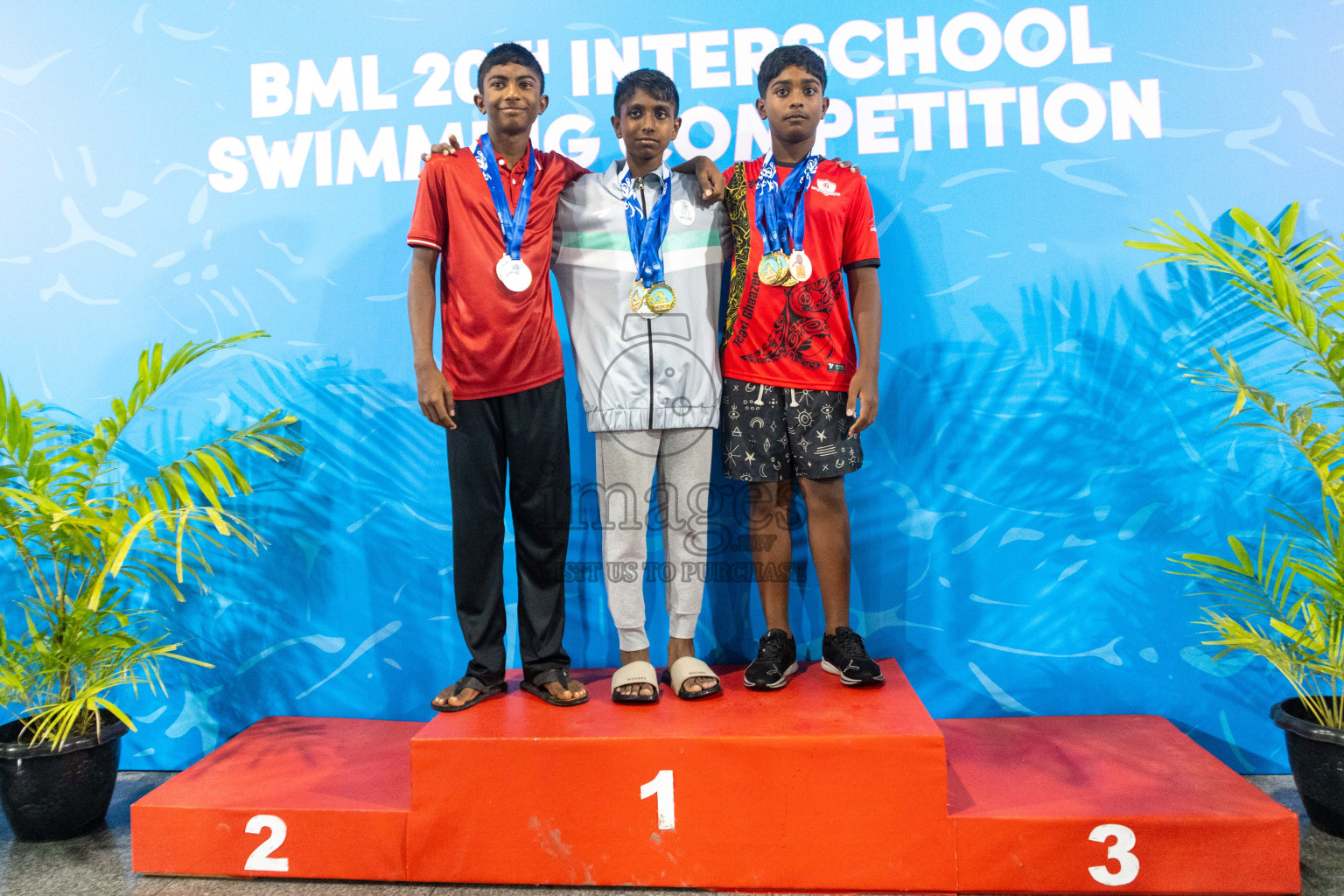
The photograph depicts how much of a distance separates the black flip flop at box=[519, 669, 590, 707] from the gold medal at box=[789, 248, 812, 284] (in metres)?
1.27

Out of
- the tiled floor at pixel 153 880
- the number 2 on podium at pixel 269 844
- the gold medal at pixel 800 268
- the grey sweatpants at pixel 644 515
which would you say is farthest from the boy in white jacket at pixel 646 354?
the number 2 on podium at pixel 269 844

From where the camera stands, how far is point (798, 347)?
7.59 feet

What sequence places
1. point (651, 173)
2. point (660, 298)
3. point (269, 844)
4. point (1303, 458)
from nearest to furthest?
point (269, 844) → point (660, 298) → point (651, 173) → point (1303, 458)

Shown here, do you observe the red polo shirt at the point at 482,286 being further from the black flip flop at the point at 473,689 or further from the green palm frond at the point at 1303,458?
the green palm frond at the point at 1303,458

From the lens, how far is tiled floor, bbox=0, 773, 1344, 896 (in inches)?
80.1

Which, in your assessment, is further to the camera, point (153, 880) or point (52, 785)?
point (52, 785)

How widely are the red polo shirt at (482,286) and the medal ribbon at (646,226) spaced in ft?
0.76

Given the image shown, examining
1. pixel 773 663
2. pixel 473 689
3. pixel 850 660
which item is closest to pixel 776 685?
pixel 773 663

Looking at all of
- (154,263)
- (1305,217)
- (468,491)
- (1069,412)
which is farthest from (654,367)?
(1305,217)

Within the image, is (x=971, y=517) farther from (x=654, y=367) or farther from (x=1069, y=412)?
(x=654, y=367)

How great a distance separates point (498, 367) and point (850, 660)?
1.24 metres

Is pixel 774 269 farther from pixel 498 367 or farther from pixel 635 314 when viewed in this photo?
pixel 498 367

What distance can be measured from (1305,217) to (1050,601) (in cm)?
144

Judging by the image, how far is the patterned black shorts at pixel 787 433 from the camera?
230cm
